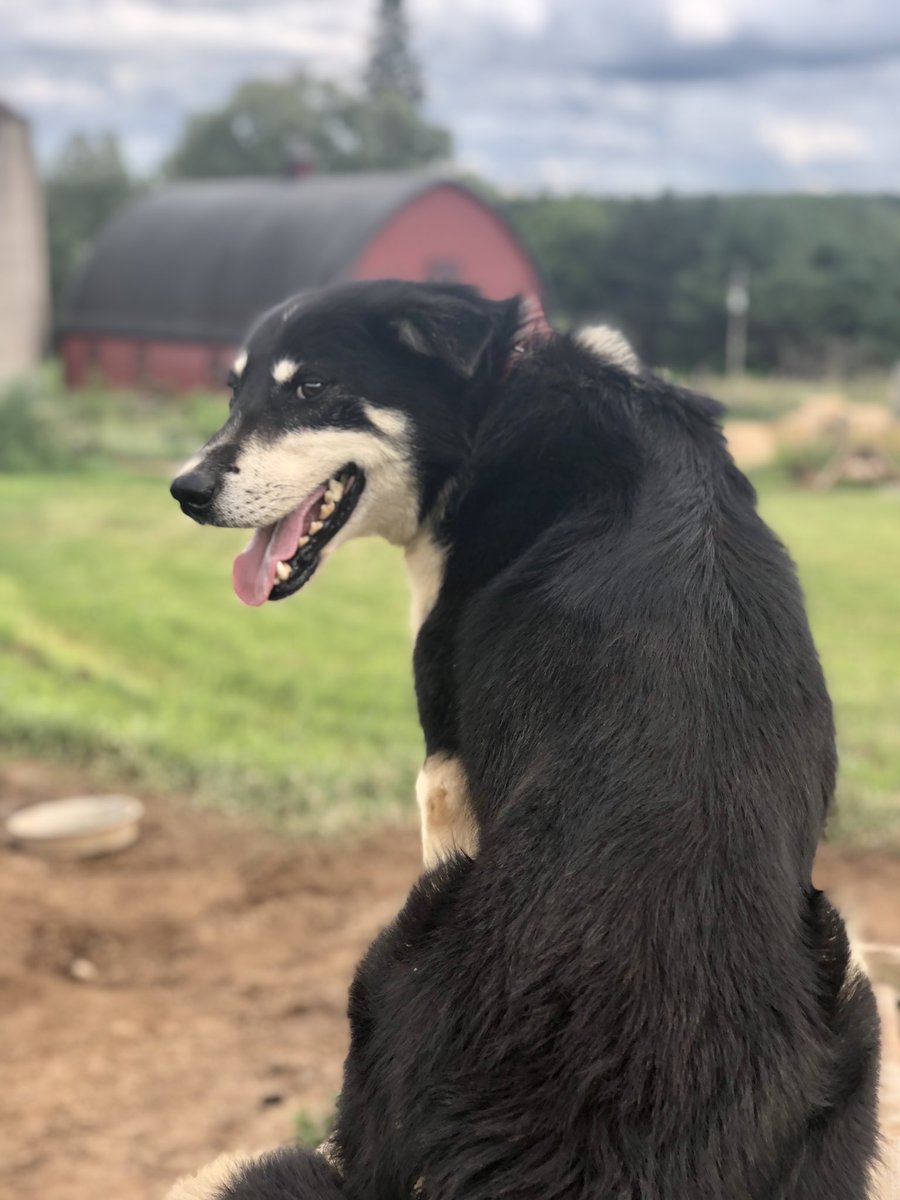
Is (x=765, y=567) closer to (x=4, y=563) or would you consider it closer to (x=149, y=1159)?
(x=149, y=1159)

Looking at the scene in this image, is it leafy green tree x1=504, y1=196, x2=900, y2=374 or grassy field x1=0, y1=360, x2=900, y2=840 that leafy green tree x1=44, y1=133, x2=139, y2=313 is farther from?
grassy field x1=0, y1=360, x2=900, y2=840

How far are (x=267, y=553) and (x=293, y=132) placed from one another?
48.8 metres

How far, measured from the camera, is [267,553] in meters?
2.77

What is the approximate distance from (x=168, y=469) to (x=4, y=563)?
5983 mm

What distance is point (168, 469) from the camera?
16.9m

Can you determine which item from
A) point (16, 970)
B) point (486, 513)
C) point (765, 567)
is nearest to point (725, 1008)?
point (765, 567)

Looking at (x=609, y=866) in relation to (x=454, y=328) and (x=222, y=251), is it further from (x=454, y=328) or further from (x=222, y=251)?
(x=222, y=251)

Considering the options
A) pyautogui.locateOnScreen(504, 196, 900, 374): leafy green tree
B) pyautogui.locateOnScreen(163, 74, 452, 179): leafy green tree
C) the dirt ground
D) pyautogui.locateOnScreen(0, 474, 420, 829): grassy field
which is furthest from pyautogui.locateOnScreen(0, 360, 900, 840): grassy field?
pyautogui.locateOnScreen(163, 74, 452, 179): leafy green tree

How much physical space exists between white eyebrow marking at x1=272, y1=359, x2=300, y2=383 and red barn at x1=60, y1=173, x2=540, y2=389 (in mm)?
19055

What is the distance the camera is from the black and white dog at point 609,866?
1.77 meters

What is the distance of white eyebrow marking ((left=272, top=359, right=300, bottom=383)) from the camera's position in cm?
282

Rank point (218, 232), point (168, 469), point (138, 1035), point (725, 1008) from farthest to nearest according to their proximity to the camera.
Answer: point (218, 232) → point (168, 469) → point (138, 1035) → point (725, 1008)

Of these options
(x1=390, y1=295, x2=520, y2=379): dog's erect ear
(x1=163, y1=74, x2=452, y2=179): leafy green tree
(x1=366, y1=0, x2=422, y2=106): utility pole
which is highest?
(x1=366, y1=0, x2=422, y2=106): utility pole

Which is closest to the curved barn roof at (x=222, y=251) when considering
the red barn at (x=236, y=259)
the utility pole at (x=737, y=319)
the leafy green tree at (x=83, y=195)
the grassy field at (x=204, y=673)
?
the red barn at (x=236, y=259)
